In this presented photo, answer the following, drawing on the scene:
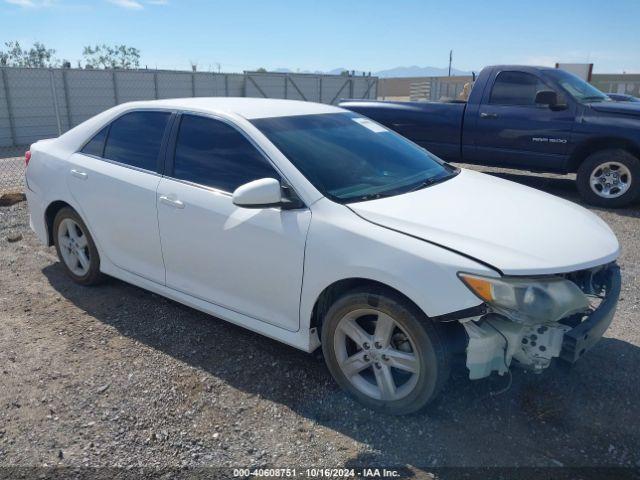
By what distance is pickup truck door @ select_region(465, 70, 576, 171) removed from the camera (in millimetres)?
7809

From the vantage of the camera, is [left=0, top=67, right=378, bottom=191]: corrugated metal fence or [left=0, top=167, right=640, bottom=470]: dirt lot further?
[left=0, top=67, right=378, bottom=191]: corrugated metal fence

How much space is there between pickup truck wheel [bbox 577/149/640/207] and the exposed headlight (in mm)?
5715

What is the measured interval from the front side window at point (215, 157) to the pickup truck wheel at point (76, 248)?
1.26 metres

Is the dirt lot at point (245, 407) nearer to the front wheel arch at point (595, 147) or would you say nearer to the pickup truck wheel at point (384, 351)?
the pickup truck wheel at point (384, 351)

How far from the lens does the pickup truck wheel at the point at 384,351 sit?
8.81 ft

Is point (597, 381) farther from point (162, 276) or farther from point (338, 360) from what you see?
point (162, 276)

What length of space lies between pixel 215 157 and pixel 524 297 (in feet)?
6.82

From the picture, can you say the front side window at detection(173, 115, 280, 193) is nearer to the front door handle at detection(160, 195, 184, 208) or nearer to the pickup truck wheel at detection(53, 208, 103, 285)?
the front door handle at detection(160, 195, 184, 208)

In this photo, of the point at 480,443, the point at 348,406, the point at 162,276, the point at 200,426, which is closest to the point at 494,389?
the point at 480,443

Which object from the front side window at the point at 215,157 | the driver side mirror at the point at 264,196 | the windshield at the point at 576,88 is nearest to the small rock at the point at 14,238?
the front side window at the point at 215,157

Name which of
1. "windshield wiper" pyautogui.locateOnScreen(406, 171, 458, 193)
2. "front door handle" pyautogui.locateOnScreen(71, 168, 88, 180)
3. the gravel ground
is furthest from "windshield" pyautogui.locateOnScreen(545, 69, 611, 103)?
the gravel ground

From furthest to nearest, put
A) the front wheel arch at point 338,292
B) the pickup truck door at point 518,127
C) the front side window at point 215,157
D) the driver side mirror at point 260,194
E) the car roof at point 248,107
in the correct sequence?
the pickup truck door at point 518,127 < the car roof at point 248,107 < the front side window at point 215,157 < the driver side mirror at point 260,194 < the front wheel arch at point 338,292

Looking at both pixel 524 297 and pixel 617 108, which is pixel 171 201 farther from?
pixel 617 108

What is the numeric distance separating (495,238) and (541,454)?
3.56 feet
